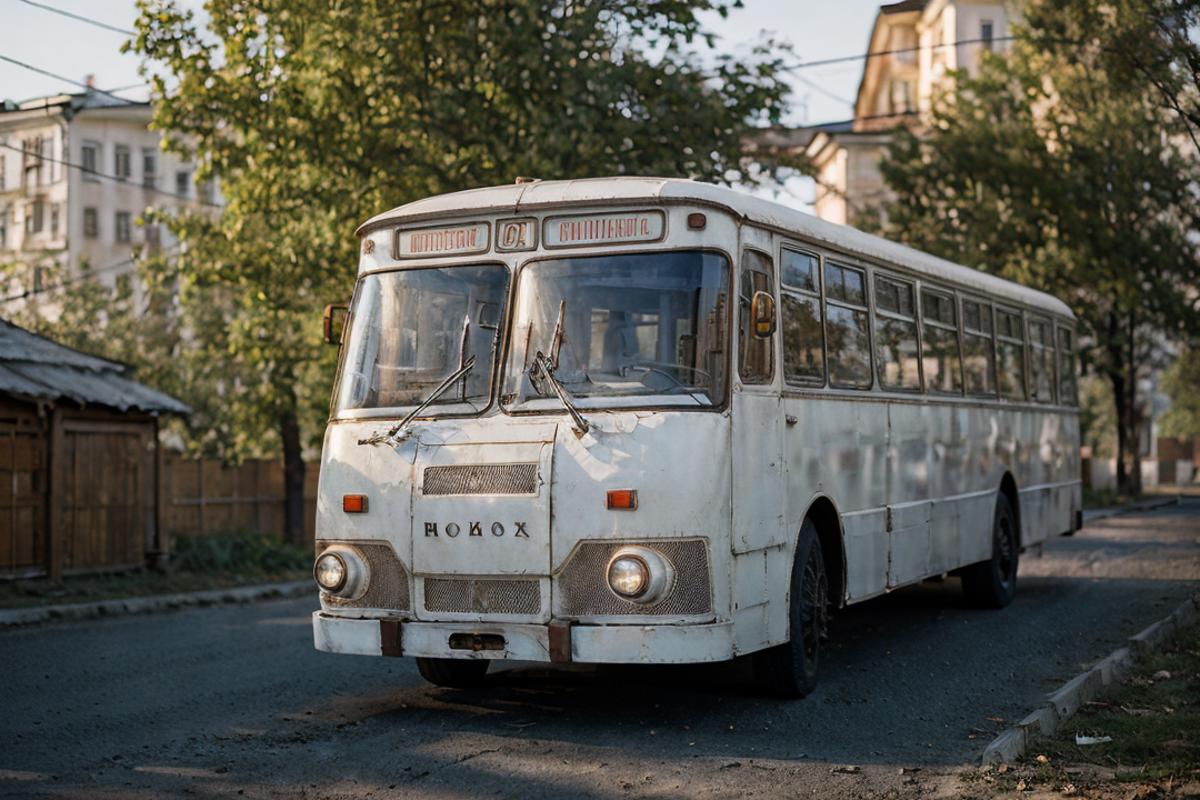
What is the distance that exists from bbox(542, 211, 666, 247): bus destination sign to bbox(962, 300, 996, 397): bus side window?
588cm

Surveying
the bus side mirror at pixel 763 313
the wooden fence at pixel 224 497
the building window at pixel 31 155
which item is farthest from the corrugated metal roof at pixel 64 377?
the building window at pixel 31 155

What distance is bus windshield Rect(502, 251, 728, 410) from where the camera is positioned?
8781 millimetres

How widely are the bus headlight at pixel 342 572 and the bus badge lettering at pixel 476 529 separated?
1.70ft

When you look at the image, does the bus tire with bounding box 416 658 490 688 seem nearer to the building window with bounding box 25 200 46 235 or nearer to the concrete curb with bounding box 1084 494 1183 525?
the concrete curb with bounding box 1084 494 1183 525

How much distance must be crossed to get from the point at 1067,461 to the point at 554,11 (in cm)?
1068

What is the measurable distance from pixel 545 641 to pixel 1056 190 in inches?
1266

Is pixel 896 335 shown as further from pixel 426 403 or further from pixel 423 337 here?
pixel 426 403

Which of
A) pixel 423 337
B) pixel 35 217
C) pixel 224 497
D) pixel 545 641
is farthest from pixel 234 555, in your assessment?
pixel 35 217

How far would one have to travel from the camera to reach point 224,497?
3014 centimetres

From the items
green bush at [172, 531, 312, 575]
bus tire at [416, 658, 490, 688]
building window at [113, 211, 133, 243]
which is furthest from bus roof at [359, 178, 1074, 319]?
building window at [113, 211, 133, 243]

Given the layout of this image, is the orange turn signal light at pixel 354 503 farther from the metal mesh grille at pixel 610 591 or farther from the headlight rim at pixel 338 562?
the metal mesh grille at pixel 610 591

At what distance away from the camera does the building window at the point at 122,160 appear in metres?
73.4

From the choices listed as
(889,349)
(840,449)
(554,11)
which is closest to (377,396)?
(840,449)

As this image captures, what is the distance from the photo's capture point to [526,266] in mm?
9164
